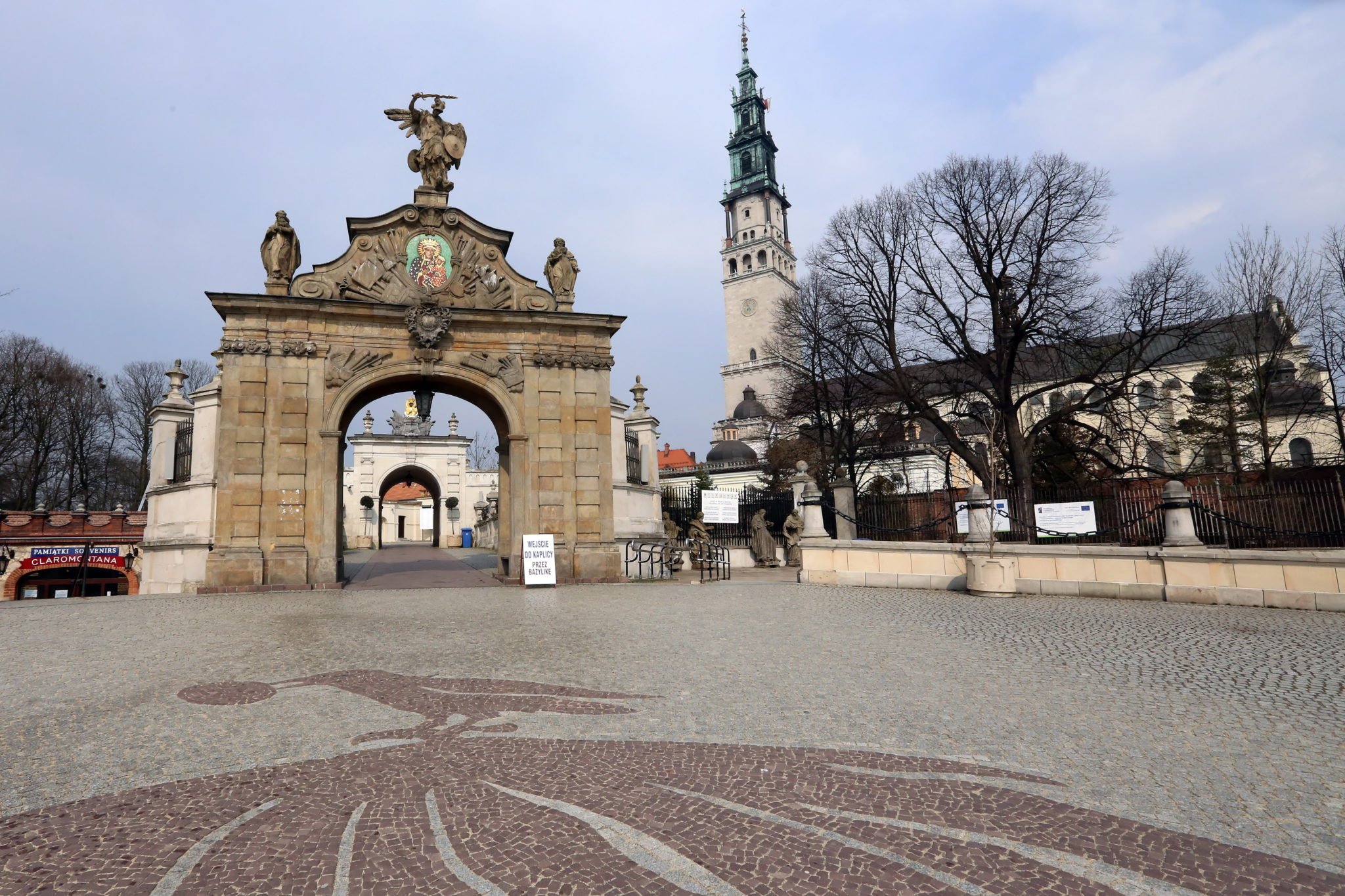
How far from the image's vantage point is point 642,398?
21.7 meters

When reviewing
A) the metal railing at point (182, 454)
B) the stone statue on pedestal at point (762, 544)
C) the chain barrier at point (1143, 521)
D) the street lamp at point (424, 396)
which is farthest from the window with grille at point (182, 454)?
the stone statue on pedestal at point (762, 544)

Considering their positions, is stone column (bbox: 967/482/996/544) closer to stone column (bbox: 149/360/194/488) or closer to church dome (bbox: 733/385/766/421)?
stone column (bbox: 149/360/194/488)

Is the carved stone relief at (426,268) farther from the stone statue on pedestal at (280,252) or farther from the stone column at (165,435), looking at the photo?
the stone column at (165,435)

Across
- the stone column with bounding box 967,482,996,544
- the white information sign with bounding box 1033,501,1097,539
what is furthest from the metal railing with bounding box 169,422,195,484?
the white information sign with bounding box 1033,501,1097,539

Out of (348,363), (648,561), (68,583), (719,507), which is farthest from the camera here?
(68,583)


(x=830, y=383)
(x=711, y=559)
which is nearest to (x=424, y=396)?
(x=711, y=559)

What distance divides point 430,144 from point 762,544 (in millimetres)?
16067

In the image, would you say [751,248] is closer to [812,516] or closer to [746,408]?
[746,408]

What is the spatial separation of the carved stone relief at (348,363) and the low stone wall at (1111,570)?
1132cm

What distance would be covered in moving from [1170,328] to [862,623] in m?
18.6

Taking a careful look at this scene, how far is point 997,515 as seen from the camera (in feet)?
56.6

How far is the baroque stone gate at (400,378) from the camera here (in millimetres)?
15695

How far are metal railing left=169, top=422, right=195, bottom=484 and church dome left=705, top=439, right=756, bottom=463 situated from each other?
57610 mm

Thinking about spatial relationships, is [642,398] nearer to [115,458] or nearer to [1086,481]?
[1086,481]
